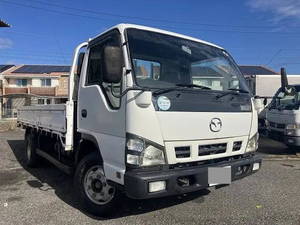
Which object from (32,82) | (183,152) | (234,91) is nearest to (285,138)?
(234,91)

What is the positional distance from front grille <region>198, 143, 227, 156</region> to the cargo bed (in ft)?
6.92

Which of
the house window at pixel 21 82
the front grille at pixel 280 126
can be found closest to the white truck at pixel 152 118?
the front grille at pixel 280 126

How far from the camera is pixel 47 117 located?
6031 mm

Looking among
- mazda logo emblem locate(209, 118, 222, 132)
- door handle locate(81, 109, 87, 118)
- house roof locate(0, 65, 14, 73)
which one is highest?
house roof locate(0, 65, 14, 73)

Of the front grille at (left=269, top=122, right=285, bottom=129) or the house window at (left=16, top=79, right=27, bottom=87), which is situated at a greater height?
the house window at (left=16, top=79, right=27, bottom=87)

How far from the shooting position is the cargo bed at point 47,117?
16.6 feet

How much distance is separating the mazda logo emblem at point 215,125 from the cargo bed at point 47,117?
2182 millimetres

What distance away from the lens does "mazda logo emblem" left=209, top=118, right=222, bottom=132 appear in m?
3.90

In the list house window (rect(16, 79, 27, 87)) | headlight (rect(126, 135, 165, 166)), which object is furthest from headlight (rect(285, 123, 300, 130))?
house window (rect(16, 79, 27, 87))

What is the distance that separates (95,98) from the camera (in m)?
4.16

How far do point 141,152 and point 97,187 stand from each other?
1.12m

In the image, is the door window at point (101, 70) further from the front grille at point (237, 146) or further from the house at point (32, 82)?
the house at point (32, 82)

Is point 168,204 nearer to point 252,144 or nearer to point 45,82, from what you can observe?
point 252,144

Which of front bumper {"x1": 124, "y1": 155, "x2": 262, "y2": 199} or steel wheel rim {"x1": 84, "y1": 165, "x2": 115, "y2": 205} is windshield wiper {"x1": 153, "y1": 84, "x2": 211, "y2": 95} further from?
steel wheel rim {"x1": 84, "y1": 165, "x2": 115, "y2": 205}
